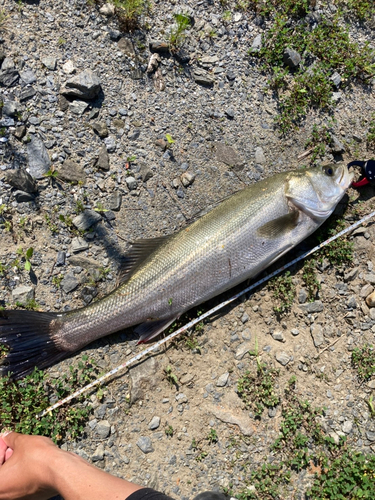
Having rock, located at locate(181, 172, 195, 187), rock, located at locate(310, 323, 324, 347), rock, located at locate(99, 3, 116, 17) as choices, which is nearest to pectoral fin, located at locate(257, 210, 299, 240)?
rock, located at locate(181, 172, 195, 187)

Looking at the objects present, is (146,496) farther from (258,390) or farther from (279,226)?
(279,226)

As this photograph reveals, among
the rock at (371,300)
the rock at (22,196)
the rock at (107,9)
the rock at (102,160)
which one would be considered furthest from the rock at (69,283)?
the rock at (371,300)

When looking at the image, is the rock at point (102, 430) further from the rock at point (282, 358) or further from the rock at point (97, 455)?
the rock at point (282, 358)

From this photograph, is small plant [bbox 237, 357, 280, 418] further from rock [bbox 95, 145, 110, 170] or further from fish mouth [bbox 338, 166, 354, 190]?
rock [bbox 95, 145, 110, 170]

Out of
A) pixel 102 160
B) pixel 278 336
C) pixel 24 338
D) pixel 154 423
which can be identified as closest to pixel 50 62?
pixel 102 160

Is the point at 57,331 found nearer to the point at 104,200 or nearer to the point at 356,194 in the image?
the point at 104,200

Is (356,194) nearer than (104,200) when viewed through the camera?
No

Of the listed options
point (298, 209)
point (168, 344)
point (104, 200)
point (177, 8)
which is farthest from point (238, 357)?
point (177, 8)
